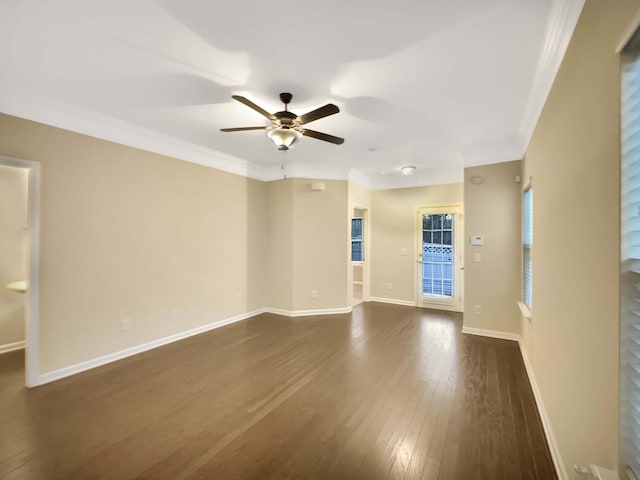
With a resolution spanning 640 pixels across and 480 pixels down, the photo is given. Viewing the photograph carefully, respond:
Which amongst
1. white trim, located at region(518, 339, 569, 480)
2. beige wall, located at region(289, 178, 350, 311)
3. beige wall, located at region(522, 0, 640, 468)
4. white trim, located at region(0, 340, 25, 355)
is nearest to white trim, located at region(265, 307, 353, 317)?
beige wall, located at region(289, 178, 350, 311)

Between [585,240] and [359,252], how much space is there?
6.04 meters

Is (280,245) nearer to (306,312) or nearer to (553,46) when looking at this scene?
(306,312)

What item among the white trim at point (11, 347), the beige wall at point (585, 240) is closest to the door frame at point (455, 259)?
the beige wall at point (585, 240)

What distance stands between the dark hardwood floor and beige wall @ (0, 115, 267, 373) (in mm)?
483

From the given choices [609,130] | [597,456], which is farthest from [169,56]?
[597,456]

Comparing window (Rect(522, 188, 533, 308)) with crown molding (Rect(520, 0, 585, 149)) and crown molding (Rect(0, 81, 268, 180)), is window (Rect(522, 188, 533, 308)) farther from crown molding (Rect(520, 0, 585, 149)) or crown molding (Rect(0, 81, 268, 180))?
crown molding (Rect(0, 81, 268, 180))

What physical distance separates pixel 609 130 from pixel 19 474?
3.53 m

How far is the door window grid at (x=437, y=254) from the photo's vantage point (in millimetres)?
5715

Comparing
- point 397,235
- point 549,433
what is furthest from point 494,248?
point 549,433

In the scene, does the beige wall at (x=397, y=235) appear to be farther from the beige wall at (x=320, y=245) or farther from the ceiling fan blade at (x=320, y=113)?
the ceiling fan blade at (x=320, y=113)

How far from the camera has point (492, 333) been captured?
4.11 metres

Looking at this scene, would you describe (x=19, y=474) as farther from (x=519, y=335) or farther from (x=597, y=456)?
(x=519, y=335)

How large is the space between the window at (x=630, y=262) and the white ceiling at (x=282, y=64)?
2.89ft

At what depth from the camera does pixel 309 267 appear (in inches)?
209
